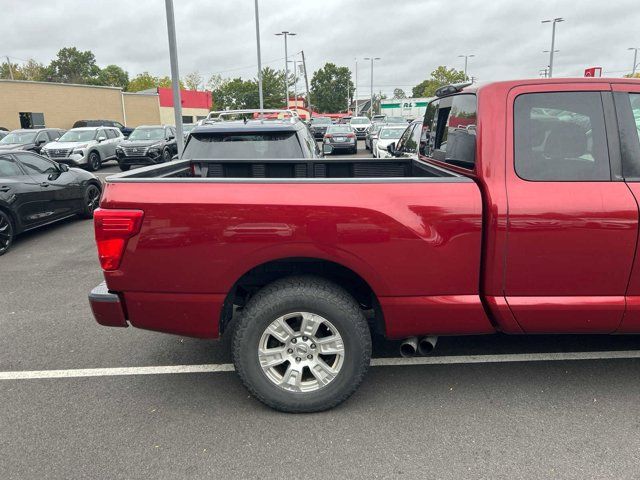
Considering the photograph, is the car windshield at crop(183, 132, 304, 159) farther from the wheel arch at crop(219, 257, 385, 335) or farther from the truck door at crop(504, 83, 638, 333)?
the truck door at crop(504, 83, 638, 333)

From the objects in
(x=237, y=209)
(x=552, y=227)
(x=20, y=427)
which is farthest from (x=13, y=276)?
(x=552, y=227)

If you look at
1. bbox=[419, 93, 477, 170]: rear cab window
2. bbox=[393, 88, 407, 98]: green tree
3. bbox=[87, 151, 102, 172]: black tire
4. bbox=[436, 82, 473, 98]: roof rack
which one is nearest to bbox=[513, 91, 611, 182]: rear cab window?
bbox=[419, 93, 477, 170]: rear cab window

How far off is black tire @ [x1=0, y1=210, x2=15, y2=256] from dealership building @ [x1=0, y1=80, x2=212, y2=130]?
32.6 metres

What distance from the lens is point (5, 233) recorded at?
731cm

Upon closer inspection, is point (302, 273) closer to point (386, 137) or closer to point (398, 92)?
point (386, 137)

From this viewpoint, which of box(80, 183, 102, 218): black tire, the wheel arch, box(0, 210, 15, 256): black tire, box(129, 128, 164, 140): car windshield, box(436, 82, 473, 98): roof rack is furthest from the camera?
box(129, 128, 164, 140): car windshield

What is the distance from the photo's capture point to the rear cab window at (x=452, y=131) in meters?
3.14

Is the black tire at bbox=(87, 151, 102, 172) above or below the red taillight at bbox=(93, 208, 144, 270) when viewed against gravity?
below

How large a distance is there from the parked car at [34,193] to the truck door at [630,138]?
7.76 meters

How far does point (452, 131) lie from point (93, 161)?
1775 cm

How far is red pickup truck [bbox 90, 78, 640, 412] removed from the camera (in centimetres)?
280

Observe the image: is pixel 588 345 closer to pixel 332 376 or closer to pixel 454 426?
pixel 454 426

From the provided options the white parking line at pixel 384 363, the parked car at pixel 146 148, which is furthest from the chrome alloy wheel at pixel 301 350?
the parked car at pixel 146 148

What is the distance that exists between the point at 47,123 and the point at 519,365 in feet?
137
